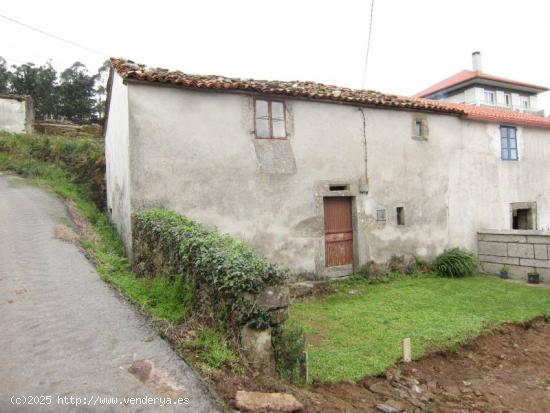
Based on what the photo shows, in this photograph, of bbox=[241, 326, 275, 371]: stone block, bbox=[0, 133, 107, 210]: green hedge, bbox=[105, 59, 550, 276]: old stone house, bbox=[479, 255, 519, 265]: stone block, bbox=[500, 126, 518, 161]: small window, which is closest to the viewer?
bbox=[241, 326, 275, 371]: stone block

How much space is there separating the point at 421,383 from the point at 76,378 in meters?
4.23

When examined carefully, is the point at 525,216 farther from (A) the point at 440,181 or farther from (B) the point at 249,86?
(B) the point at 249,86

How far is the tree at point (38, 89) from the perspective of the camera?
30297 mm

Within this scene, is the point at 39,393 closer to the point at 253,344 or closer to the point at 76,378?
the point at 76,378

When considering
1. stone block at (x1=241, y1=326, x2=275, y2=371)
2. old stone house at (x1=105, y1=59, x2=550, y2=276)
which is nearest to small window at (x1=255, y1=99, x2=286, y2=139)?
old stone house at (x1=105, y1=59, x2=550, y2=276)

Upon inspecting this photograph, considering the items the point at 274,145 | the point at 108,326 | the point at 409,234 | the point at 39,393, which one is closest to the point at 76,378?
the point at 39,393

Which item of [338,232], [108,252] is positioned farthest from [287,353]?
[338,232]

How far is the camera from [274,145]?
30.2 ft

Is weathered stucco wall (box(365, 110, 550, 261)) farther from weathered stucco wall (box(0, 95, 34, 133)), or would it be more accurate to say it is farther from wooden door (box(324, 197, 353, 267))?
weathered stucco wall (box(0, 95, 34, 133))

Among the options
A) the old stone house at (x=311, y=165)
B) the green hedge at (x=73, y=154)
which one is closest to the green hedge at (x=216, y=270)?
the old stone house at (x=311, y=165)

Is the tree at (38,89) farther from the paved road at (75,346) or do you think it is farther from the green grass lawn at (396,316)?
the green grass lawn at (396,316)

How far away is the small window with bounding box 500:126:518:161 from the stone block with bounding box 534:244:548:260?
378 cm

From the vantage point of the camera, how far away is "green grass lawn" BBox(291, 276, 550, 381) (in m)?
5.56

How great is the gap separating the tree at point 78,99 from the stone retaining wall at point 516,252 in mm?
29931
